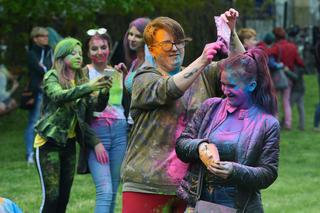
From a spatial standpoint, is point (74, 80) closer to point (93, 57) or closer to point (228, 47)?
point (93, 57)

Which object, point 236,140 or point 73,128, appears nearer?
point 236,140

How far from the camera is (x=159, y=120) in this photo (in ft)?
16.8

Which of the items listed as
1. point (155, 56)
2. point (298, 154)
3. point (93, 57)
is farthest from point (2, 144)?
point (155, 56)

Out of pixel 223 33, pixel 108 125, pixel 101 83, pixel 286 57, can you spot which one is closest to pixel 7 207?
pixel 223 33

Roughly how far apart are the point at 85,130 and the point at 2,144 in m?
8.80

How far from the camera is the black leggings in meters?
6.87

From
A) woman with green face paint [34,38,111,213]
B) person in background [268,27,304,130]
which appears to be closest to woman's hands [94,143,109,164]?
woman with green face paint [34,38,111,213]

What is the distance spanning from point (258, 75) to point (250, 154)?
1.48ft

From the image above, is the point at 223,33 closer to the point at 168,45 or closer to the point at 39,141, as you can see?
the point at 168,45

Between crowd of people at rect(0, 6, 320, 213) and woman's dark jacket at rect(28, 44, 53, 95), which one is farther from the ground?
crowd of people at rect(0, 6, 320, 213)

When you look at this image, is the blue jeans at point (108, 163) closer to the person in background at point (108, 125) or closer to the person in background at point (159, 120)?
the person in background at point (108, 125)

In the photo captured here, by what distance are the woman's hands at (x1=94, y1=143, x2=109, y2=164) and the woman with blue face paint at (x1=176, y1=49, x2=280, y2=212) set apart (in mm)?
2233

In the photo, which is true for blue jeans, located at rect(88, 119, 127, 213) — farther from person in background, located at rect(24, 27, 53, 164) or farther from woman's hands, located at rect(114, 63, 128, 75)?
person in background, located at rect(24, 27, 53, 164)

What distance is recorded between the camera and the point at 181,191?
476 centimetres
